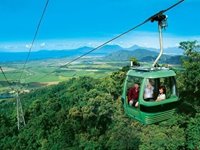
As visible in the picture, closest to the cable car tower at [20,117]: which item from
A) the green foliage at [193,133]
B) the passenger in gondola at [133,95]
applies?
the green foliage at [193,133]

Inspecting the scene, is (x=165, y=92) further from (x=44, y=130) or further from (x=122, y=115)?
(x=44, y=130)

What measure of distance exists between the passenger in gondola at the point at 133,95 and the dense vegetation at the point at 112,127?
25.9 metres

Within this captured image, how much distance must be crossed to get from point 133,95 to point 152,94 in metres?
1.18

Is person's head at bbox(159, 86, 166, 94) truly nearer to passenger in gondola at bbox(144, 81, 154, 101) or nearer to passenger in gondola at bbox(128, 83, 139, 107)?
passenger in gondola at bbox(144, 81, 154, 101)

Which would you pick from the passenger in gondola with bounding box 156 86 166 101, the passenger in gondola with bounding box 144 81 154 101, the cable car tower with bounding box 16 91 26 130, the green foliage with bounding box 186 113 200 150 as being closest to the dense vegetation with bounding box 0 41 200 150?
the green foliage with bounding box 186 113 200 150

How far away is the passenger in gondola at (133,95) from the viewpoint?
15456 mm

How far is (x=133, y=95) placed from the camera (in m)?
15.7

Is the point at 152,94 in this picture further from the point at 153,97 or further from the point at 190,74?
the point at 190,74

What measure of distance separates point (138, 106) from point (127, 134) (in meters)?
35.4

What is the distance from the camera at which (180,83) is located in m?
49.2

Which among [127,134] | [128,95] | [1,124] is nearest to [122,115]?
[127,134]

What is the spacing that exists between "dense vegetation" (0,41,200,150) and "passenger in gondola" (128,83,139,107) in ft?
85.0

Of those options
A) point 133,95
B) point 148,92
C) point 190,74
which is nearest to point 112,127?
point 190,74

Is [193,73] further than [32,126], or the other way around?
[32,126]
